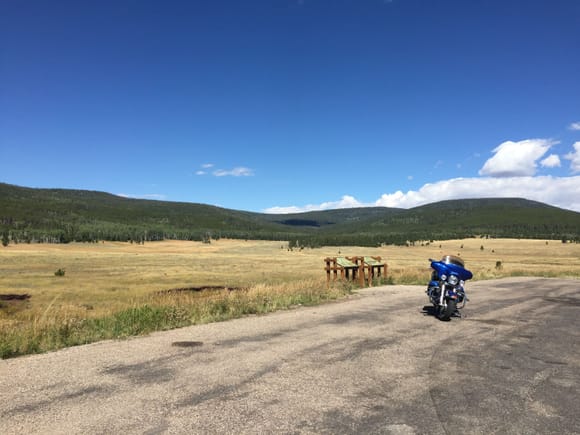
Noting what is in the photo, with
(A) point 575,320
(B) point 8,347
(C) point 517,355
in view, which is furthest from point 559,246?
(B) point 8,347

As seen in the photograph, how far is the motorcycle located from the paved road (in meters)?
1.19

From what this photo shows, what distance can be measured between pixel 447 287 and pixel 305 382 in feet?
26.2

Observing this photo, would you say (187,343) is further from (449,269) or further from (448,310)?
(449,269)

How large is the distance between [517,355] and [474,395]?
319cm

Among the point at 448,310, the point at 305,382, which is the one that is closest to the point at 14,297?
the point at 448,310

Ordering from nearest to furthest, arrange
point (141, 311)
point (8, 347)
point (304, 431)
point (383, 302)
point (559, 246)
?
point (304, 431) → point (8, 347) → point (141, 311) → point (383, 302) → point (559, 246)

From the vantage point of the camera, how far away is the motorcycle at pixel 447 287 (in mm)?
12812

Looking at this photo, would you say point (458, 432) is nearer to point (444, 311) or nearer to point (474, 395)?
point (474, 395)

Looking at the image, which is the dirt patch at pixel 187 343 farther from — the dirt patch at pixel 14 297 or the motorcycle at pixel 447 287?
the dirt patch at pixel 14 297

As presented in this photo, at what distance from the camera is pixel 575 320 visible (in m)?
13.6

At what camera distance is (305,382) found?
22.2ft

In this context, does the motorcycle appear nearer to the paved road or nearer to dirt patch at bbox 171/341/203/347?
the paved road

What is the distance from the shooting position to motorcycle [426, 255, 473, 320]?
1281 centimetres

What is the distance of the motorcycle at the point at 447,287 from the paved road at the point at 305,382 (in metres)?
1.19
